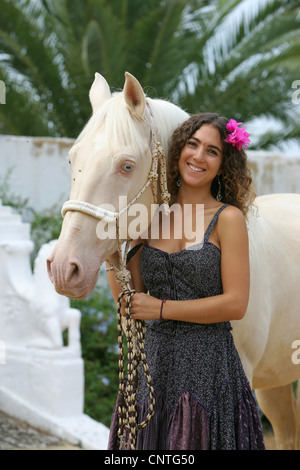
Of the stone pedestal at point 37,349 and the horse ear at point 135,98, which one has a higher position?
the horse ear at point 135,98

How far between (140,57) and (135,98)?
6.32 metres

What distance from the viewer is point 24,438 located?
167 inches

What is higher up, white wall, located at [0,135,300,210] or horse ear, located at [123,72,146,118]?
white wall, located at [0,135,300,210]

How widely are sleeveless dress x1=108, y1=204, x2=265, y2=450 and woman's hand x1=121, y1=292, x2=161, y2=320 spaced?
0.32 ft

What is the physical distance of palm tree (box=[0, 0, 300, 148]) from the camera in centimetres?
769

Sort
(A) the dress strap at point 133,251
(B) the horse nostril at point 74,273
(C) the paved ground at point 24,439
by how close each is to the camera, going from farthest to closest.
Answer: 1. (C) the paved ground at point 24,439
2. (A) the dress strap at point 133,251
3. (B) the horse nostril at point 74,273

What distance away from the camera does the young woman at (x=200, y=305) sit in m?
2.06

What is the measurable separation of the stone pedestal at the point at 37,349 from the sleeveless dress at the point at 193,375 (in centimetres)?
218

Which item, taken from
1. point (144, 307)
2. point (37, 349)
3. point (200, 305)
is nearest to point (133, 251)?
point (144, 307)

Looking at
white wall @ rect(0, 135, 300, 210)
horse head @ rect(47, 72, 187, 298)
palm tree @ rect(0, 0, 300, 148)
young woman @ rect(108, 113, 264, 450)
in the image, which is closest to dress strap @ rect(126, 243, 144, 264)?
young woman @ rect(108, 113, 264, 450)

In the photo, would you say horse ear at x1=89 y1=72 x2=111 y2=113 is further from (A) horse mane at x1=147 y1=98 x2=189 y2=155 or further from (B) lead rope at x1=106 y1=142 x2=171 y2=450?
(B) lead rope at x1=106 y1=142 x2=171 y2=450

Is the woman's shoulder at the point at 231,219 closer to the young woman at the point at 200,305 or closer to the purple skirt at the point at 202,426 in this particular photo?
the young woman at the point at 200,305

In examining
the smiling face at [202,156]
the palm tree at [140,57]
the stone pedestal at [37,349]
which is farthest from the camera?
the palm tree at [140,57]

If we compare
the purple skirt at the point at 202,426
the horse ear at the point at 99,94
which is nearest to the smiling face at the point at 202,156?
the horse ear at the point at 99,94
